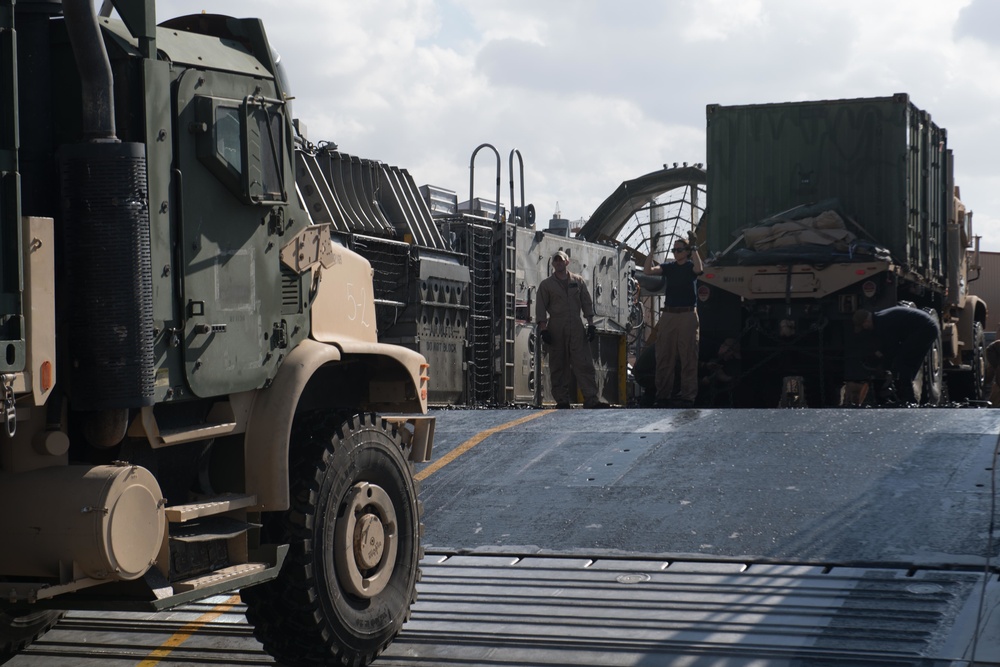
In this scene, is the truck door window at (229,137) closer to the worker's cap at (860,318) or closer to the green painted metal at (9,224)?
the green painted metal at (9,224)

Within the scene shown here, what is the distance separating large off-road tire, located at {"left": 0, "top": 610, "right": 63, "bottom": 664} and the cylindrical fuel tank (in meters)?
1.18

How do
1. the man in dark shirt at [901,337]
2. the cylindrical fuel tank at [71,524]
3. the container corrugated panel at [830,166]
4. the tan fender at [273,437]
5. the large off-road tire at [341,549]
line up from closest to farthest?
the cylindrical fuel tank at [71,524], the tan fender at [273,437], the large off-road tire at [341,549], the man in dark shirt at [901,337], the container corrugated panel at [830,166]

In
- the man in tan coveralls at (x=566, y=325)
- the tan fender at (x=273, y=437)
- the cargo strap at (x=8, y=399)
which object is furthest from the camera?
the man in tan coveralls at (x=566, y=325)

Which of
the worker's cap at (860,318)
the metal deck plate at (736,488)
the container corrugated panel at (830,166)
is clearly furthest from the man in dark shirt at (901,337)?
the metal deck plate at (736,488)

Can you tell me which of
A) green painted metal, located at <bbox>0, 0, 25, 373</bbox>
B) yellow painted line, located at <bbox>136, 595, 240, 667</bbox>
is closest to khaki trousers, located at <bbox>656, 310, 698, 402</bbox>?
yellow painted line, located at <bbox>136, 595, 240, 667</bbox>

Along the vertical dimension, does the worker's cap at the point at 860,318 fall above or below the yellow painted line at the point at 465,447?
above

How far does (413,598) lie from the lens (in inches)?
228

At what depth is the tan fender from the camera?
4961 mm

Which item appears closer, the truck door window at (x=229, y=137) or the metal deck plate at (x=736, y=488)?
the truck door window at (x=229, y=137)

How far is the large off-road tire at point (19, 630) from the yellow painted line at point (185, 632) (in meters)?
0.45

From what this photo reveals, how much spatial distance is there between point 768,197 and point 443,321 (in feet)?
13.7

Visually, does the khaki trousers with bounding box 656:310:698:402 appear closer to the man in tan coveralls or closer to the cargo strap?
the man in tan coveralls

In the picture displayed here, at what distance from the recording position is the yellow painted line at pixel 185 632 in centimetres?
569

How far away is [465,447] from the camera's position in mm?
9547
